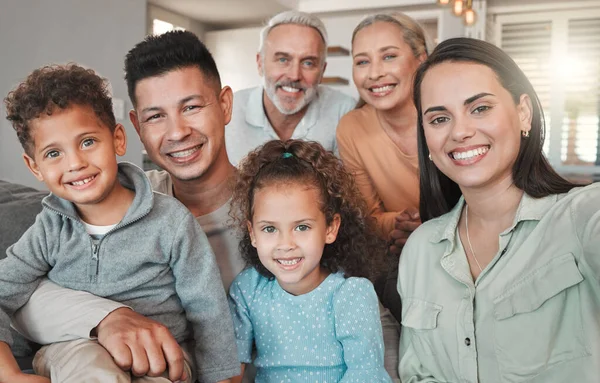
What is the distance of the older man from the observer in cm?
277

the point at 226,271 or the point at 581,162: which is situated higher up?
the point at 581,162

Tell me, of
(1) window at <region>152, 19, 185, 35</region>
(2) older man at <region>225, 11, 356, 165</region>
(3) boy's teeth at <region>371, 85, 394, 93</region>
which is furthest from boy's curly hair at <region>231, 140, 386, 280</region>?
(1) window at <region>152, 19, 185, 35</region>

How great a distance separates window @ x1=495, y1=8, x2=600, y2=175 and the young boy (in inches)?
229

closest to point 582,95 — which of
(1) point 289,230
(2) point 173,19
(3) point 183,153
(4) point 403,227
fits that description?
(2) point 173,19

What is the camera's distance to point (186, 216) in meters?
1.58

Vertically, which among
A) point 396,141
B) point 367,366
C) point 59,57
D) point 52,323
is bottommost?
point 367,366

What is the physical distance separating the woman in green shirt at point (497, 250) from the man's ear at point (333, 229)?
0.74 feet

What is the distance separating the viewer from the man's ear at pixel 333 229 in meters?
1.67

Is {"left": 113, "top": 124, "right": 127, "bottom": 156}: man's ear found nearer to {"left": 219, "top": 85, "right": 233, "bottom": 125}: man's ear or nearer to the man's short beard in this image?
{"left": 219, "top": 85, "right": 233, "bottom": 125}: man's ear

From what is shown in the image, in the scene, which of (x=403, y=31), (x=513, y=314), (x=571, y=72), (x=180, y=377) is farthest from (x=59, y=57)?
(x=571, y=72)

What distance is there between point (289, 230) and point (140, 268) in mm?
383

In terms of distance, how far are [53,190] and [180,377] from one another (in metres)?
0.53

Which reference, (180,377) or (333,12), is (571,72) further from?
(180,377)

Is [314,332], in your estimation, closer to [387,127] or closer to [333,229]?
[333,229]
